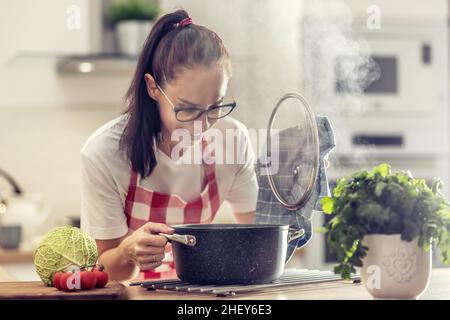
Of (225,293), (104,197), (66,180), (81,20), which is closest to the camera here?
(225,293)

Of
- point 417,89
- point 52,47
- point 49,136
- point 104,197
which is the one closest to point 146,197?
point 104,197

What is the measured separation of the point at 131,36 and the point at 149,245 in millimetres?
1728

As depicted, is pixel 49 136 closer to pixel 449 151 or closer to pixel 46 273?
pixel 449 151

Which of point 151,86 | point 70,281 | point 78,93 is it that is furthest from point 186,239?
point 78,93

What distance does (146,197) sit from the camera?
5.00 feet

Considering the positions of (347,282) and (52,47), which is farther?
(52,47)

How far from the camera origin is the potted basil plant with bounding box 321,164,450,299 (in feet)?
3.30

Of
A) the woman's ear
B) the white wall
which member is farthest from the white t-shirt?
the white wall

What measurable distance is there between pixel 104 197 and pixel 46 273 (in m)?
0.38

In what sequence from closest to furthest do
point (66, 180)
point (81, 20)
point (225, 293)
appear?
point (225, 293), point (81, 20), point (66, 180)

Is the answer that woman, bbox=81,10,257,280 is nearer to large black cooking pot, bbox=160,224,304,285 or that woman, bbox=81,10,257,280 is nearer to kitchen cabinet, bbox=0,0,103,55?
large black cooking pot, bbox=160,224,304,285

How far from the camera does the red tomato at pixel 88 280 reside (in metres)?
1.06

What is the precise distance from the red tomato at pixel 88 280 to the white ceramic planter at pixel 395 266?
1.16 ft

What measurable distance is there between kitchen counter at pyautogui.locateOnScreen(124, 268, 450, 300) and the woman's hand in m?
0.04
